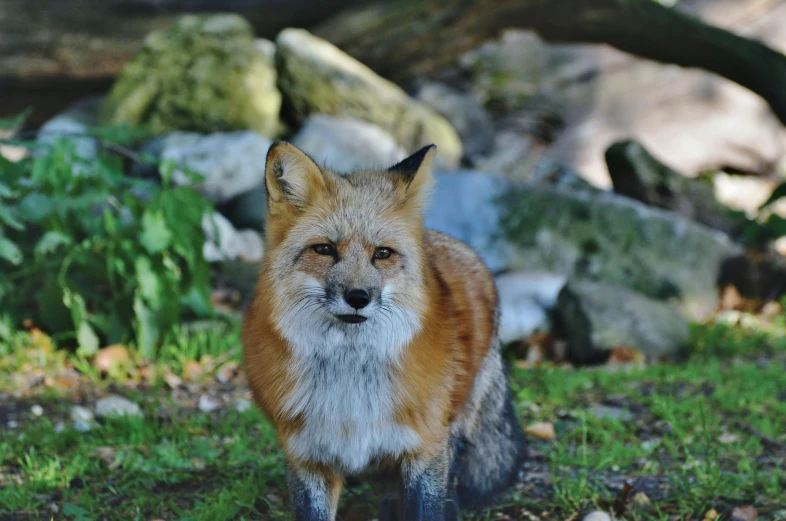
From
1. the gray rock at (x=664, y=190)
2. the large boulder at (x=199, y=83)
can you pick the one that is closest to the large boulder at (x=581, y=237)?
the gray rock at (x=664, y=190)

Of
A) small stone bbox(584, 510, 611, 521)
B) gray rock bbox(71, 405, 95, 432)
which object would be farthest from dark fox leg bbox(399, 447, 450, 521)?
gray rock bbox(71, 405, 95, 432)

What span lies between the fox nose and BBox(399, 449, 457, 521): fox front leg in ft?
2.14

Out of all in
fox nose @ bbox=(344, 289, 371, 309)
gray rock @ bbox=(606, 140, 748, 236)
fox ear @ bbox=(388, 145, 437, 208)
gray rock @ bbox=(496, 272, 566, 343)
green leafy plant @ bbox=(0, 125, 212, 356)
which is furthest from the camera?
gray rock @ bbox=(606, 140, 748, 236)

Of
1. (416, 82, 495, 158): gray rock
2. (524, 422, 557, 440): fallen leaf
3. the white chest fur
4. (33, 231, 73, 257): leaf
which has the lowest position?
(416, 82, 495, 158): gray rock

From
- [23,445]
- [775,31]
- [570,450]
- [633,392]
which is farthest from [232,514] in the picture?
[775,31]

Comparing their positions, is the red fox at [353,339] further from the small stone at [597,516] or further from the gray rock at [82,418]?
the gray rock at [82,418]

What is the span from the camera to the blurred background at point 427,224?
3.87 meters

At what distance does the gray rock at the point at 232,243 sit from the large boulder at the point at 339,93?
6.84ft

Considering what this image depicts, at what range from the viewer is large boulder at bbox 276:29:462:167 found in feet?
28.8

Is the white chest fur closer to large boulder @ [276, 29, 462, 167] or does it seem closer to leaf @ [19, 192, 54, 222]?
leaf @ [19, 192, 54, 222]

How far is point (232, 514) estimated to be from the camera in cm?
335

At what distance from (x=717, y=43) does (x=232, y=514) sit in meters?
7.39

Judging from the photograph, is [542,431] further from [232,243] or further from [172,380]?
[232,243]

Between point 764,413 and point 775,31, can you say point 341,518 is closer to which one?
point 764,413
